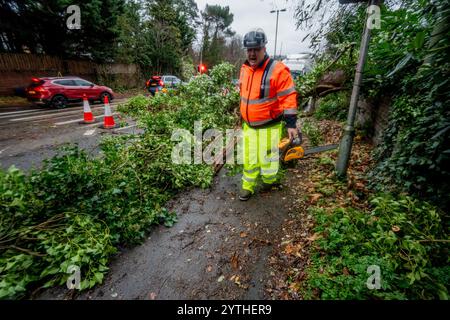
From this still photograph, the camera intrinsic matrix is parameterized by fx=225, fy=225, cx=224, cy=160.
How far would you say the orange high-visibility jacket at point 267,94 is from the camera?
279cm

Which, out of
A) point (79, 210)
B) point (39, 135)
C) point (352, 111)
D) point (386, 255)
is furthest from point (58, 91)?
point (386, 255)

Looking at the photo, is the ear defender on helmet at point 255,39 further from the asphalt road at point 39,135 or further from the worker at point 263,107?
the asphalt road at point 39,135

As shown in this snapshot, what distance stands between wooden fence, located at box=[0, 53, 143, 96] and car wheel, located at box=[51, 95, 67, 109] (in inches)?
153

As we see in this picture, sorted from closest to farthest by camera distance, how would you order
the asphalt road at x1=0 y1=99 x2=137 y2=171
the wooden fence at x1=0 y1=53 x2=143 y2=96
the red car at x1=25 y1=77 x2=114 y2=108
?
the asphalt road at x1=0 y1=99 x2=137 y2=171, the red car at x1=25 y1=77 x2=114 y2=108, the wooden fence at x1=0 y1=53 x2=143 y2=96

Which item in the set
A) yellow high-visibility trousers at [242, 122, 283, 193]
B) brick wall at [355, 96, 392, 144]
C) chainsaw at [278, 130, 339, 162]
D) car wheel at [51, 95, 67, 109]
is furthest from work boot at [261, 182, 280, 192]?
car wheel at [51, 95, 67, 109]

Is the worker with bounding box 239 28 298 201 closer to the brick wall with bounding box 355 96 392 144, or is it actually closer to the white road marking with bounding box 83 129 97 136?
the brick wall with bounding box 355 96 392 144

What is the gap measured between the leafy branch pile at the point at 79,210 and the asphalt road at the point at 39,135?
1.16 metres

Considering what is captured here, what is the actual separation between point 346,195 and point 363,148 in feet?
5.92

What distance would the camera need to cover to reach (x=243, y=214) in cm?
301

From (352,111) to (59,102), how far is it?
12.6 m

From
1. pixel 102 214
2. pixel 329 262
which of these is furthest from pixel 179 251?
pixel 329 262

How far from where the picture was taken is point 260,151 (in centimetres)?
319

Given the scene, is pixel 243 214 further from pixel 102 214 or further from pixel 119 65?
pixel 119 65

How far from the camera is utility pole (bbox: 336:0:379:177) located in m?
2.83
